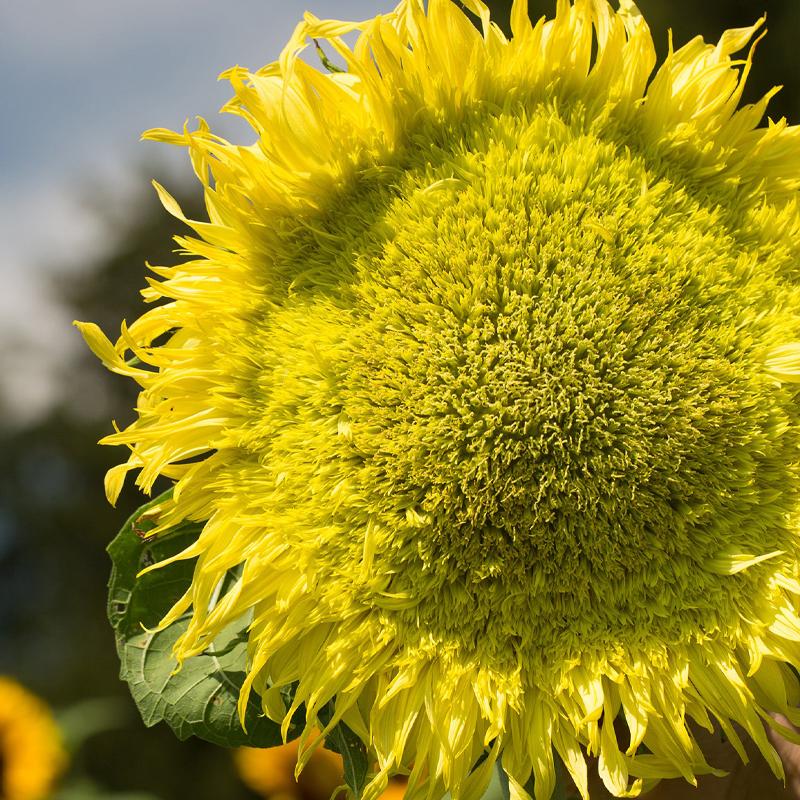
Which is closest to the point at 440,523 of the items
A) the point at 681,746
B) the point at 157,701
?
the point at 681,746

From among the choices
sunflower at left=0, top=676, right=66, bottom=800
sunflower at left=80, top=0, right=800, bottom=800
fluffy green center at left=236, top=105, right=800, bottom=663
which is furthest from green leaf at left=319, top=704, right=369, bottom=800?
sunflower at left=0, top=676, right=66, bottom=800

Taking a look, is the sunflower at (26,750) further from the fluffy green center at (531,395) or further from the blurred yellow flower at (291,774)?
the fluffy green center at (531,395)

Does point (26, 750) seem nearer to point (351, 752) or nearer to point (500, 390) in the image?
point (351, 752)

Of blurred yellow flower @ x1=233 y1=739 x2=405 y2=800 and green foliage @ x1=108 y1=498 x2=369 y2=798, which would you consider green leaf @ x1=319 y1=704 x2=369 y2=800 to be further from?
blurred yellow flower @ x1=233 y1=739 x2=405 y2=800

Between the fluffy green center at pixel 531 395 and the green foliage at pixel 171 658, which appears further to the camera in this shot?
the green foliage at pixel 171 658

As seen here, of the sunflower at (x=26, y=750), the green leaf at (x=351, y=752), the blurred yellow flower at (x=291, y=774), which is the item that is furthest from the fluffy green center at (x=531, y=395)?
the sunflower at (x=26, y=750)

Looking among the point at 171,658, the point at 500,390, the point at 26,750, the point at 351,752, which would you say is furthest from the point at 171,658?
the point at 26,750
